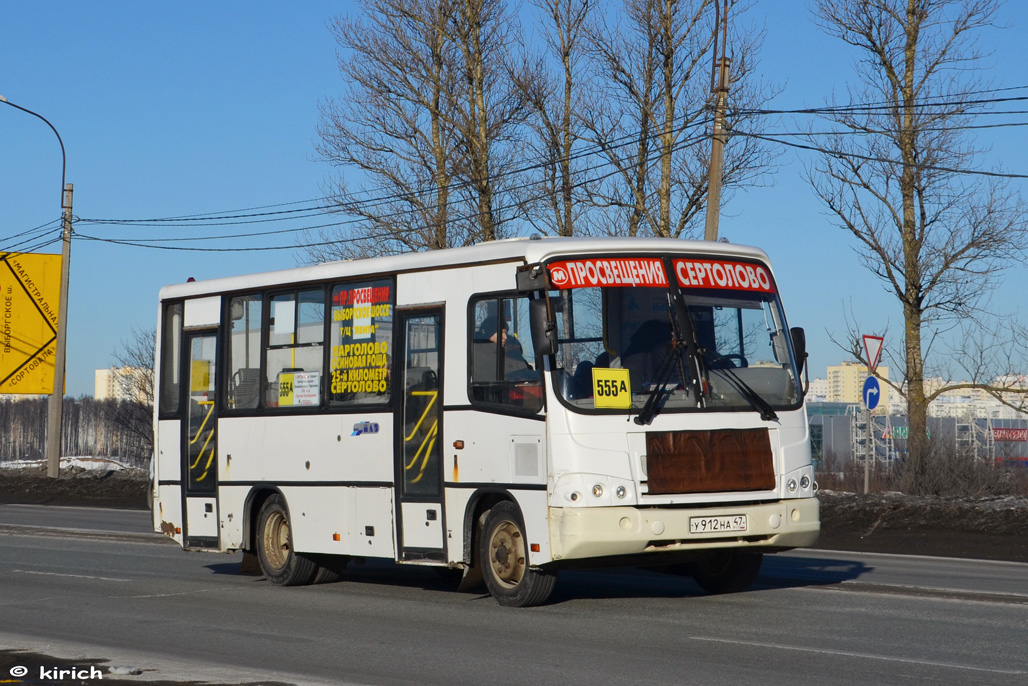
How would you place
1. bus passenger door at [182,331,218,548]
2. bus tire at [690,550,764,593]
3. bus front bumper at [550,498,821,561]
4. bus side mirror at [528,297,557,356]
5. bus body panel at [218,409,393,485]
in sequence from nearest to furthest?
bus front bumper at [550,498,821,561] < bus side mirror at [528,297,557,356] < bus tire at [690,550,764,593] < bus body panel at [218,409,393,485] < bus passenger door at [182,331,218,548]

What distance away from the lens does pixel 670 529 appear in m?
10.6

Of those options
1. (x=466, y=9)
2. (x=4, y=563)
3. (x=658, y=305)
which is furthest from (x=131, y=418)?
(x=658, y=305)

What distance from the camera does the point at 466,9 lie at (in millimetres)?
35938

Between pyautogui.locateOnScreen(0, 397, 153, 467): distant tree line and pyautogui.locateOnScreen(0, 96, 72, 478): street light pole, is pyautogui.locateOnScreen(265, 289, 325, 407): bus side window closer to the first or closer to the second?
pyautogui.locateOnScreen(0, 96, 72, 478): street light pole

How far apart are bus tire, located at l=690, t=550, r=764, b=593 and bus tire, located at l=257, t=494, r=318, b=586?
4070mm

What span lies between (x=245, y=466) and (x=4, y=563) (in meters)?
4.50

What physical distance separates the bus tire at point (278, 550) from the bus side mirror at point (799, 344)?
5413mm

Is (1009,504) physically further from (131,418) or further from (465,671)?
(131,418)

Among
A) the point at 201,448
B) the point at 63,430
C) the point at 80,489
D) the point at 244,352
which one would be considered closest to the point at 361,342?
the point at 244,352

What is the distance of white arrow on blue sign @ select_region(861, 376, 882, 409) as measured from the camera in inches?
943

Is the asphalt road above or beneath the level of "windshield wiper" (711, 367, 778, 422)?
beneath

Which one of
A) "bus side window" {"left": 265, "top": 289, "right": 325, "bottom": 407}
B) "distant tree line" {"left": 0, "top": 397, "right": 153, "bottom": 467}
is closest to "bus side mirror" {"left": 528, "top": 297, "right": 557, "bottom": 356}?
"bus side window" {"left": 265, "top": 289, "right": 325, "bottom": 407}

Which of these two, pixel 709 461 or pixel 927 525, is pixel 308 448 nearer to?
pixel 709 461

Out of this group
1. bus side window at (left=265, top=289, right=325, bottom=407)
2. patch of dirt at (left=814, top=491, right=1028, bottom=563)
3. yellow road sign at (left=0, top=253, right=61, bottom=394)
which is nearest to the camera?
bus side window at (left=265, top=289, right=325, bottom=407)
